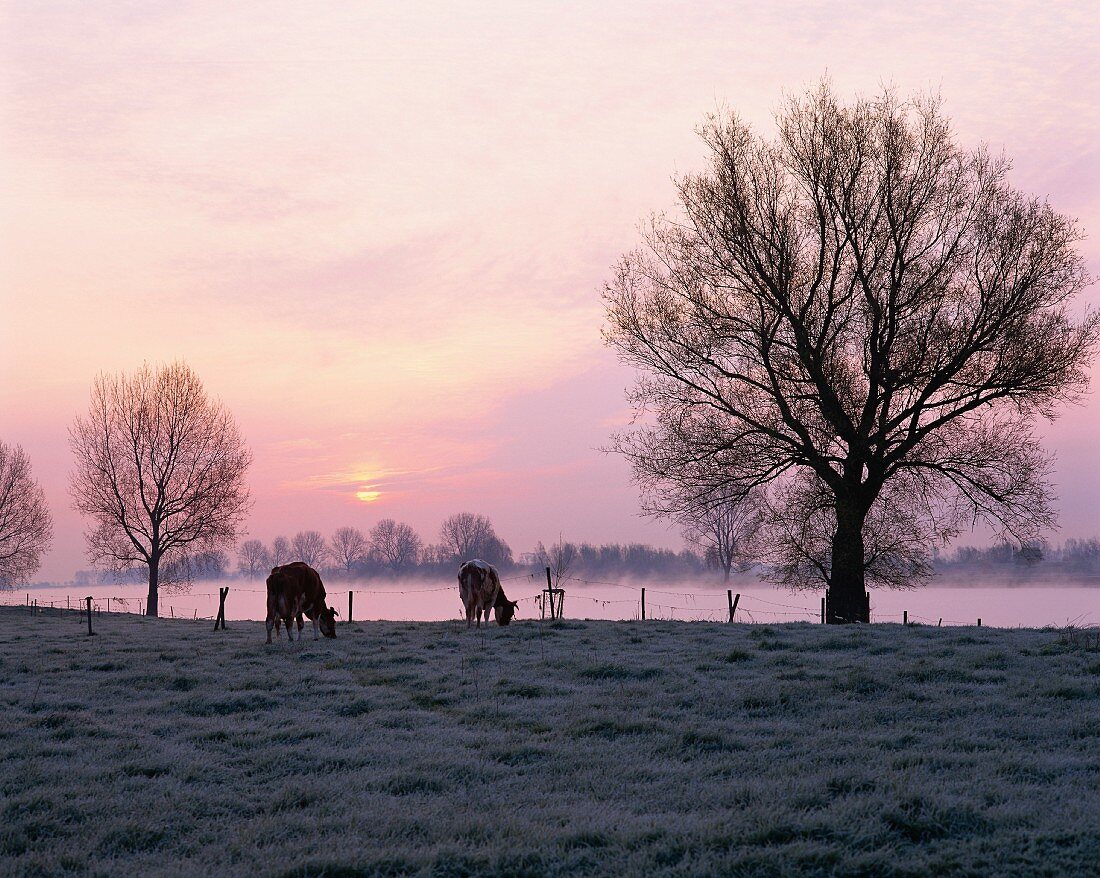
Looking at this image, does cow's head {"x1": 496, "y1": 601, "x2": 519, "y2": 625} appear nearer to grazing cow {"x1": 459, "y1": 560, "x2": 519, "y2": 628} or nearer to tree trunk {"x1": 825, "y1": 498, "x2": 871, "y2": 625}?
grazing cow {"x1": 459, "y1": 560, "x2": 519, "y2": 628}

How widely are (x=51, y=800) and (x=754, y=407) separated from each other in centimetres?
1896

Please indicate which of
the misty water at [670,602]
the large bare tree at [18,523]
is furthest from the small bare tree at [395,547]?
the large bare tree at [18,523]

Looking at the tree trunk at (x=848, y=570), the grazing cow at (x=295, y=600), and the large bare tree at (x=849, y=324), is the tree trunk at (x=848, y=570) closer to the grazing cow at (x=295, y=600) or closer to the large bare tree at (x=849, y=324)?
the large bare tree at (x=849, y=324)

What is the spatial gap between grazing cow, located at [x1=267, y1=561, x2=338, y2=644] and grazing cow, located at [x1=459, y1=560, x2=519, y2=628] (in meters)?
3.57

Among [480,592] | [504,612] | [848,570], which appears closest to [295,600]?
[480,592]

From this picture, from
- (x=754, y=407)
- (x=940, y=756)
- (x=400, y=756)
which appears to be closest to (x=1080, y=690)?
(x=940, y=756)

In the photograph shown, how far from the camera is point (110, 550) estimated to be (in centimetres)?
4222

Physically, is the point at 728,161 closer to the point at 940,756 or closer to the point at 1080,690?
the point at 1080,690

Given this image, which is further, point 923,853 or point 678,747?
point 678,747

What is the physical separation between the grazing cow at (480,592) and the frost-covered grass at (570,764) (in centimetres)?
810

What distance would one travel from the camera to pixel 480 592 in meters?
23.5

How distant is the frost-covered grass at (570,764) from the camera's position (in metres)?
5.76

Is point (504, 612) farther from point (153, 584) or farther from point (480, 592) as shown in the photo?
point (153, 584)

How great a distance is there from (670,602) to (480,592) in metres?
66.6
